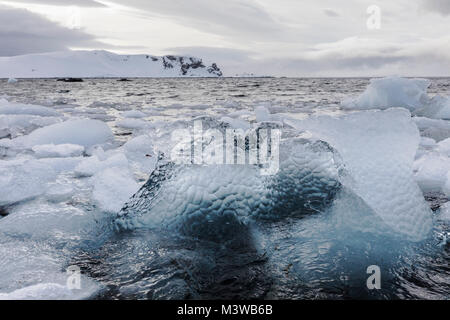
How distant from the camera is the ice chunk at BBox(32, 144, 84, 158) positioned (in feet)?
15.7

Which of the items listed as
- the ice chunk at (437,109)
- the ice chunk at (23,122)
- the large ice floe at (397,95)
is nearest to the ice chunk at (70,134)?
the ice chunk at (23,122)

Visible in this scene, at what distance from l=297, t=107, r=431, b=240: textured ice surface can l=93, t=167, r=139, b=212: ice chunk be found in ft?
5.38

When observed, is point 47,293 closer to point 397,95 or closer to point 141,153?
point 141,153

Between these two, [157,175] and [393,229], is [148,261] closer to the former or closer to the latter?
[157,175]

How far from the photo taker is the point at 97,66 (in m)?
128

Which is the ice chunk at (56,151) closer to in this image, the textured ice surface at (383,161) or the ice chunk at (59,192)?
the ice chunk at (59,192)

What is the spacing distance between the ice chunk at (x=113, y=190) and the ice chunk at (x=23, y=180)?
0.63m

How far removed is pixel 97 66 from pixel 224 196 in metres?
140

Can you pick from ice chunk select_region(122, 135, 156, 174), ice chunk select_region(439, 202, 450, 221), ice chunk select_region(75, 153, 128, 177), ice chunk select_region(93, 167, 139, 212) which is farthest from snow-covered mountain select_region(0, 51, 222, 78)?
ice chunk select_region(439, 202, 450, 221)

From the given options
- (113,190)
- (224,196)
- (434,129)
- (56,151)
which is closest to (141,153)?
(56,151)

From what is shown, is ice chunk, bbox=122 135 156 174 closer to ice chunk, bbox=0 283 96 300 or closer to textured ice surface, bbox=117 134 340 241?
textured ice surface, bbox=117 134 340 241

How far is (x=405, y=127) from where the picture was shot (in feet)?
7.89

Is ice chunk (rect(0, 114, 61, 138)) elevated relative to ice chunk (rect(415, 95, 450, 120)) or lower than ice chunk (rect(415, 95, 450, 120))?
lower

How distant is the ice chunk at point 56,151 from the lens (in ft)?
15.7
